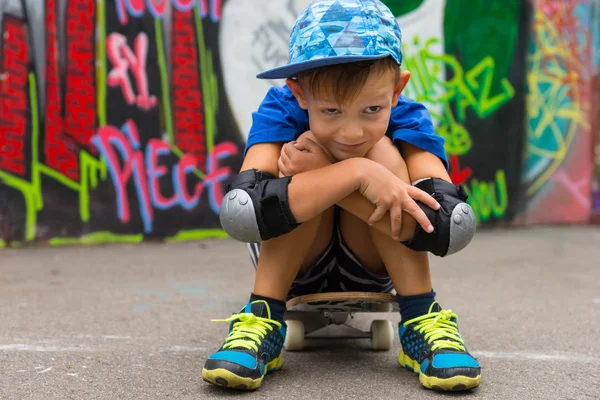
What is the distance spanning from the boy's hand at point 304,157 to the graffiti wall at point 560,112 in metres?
4.55

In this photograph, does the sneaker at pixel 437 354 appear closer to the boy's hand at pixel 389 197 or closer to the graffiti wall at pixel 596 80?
the boy's hand at pixel 389 197

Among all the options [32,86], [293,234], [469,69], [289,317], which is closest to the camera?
[293,234]

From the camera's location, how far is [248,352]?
185 cm

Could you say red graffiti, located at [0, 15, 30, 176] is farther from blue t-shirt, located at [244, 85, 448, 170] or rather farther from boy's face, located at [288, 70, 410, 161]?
boy's face, located at [288, 70, 410, 161]

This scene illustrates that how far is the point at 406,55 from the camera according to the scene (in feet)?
18.6

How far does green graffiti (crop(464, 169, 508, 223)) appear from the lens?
231 inches

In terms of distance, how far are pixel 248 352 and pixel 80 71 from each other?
3.42 metres

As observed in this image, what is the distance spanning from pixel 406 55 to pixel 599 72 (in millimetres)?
1980

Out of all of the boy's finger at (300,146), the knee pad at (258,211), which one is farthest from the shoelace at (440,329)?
the boy's finger at (300,146)

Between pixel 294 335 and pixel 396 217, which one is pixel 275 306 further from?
pixel 396 217

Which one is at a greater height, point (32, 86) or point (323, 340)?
point (32, 86)

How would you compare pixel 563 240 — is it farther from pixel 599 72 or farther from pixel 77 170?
pixel 77 170

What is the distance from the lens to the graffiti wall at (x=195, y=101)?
15.2 ft

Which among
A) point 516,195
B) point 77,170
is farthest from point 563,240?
point 77,170
